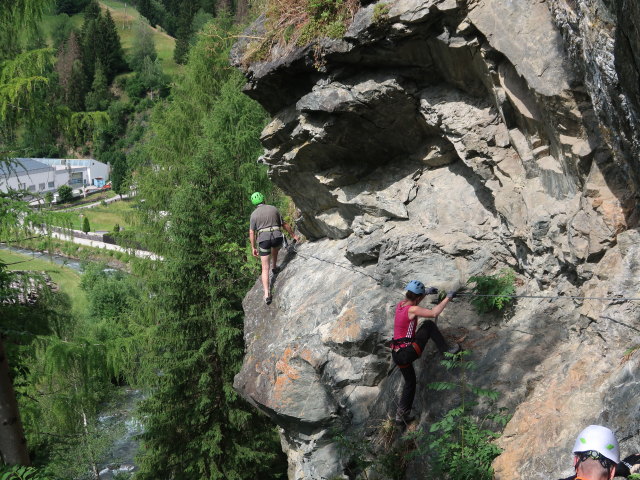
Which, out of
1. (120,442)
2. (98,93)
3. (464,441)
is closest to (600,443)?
(464,441)

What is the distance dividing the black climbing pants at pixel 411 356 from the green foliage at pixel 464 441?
31.9 inches

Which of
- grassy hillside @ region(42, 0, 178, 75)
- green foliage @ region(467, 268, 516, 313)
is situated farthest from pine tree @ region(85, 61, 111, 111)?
green foliage @ region(467, 268, 516, 313)

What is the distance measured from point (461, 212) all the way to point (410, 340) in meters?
2.85

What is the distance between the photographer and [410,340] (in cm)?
689

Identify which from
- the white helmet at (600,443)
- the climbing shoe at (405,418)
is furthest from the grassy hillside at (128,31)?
the white helmet at (600,443)

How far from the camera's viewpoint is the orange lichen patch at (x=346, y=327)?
883 centimetres

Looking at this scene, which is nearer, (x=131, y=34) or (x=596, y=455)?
(x=596, y=455)

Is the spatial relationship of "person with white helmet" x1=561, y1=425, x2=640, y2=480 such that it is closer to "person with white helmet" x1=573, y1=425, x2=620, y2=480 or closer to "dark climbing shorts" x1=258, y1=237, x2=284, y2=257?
"person with white helmet" x1=573, y1=425, x2=620, y2=480

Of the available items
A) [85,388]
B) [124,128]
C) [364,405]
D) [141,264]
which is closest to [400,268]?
[364,405]

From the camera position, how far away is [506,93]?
7684 millimetres

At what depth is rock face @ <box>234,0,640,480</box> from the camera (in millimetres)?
5699

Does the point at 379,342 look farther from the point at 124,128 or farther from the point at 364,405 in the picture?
the point at 124,128

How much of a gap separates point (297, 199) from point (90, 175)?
84.1 m

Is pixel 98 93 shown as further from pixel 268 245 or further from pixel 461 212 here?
pixel 461 212
